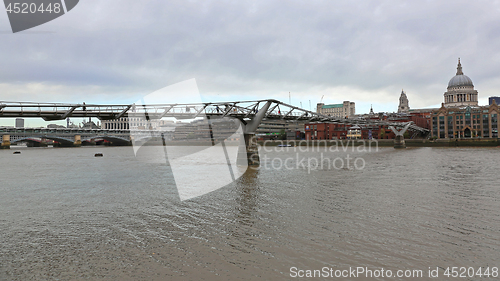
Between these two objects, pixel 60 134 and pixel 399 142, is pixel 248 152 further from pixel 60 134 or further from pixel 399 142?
pixel 60 134

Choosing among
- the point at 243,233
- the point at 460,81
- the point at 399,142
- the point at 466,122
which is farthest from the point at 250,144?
the point at 460,81

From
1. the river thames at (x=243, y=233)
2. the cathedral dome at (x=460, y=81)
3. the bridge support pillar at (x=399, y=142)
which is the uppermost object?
the cathedral dome at (x=460, y=81)

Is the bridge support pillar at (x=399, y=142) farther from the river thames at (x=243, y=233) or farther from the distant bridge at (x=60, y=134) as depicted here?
the distant bridge at (x=60, y=134)

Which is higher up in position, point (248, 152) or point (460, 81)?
point (460, 81)

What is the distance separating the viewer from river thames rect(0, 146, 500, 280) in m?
7.41

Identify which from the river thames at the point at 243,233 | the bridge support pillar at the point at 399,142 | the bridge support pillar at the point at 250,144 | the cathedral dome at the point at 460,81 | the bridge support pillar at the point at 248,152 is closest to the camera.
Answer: the river thames at the point at 243,233

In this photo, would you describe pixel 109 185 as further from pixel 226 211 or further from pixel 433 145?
pixel 433 145

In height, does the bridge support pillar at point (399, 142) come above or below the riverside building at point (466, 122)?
below

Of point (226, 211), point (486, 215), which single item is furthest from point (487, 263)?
point (226, 211)

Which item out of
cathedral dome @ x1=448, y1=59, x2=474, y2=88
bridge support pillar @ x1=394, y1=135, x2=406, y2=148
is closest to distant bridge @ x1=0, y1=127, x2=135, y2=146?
bridge support pillar @ x1=394, y1=135, x2=406, y2=148

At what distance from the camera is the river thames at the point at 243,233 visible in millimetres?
7414

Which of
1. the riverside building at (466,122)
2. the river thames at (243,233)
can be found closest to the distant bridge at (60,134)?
the river thames at (243,233)

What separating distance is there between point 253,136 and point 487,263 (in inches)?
1211

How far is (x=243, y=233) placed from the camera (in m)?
9.90
